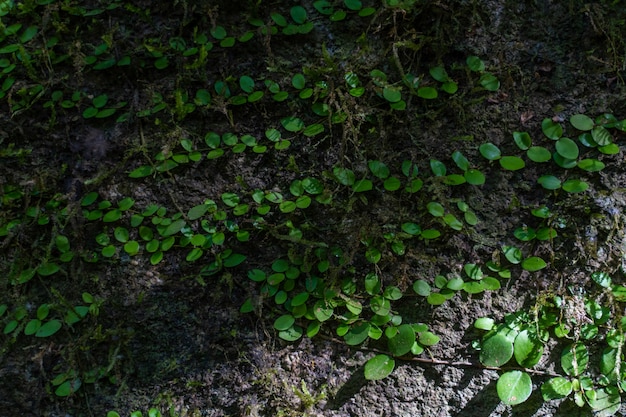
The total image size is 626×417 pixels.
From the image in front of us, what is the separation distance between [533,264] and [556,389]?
39cm

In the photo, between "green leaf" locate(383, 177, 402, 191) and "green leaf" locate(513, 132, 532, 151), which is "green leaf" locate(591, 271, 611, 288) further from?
"green leaf" locate(383, 177, 402, 191)

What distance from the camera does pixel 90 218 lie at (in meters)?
1.87

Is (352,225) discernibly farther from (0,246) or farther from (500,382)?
(0,246)

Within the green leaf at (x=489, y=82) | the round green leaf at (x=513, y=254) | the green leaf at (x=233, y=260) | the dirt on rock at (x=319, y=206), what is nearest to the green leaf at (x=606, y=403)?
the dirt on rock at (x=319, y=206)

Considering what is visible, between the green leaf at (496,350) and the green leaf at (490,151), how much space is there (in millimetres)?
609

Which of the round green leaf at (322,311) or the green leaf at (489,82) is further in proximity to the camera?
the green leaf at (489,82)

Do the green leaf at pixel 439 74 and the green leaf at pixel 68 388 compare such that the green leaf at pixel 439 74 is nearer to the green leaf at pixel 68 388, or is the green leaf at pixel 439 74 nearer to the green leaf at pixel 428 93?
the green leaf at pixel 428 93

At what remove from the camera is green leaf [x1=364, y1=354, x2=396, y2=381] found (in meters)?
1.59

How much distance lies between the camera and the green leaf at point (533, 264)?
1621mm

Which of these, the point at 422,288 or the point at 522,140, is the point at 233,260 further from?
the point at 522,140

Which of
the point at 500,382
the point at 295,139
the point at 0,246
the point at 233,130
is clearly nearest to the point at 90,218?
the point at 0,246

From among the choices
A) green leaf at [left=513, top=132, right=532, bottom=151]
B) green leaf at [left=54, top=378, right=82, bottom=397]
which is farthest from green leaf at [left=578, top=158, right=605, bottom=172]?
green leaf at [left=54, top=378, right=82, bottom=397]

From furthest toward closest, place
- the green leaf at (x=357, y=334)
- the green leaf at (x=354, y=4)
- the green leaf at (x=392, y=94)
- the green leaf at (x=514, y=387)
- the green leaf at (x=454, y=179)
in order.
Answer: the green leaf at (x=354, y=4) → the green leaf at (x=392, y=94) → the green leaf at (x=454, y=179) → the green leaf at (x=357, y=334) → the green leaf at (x=514, y=387)

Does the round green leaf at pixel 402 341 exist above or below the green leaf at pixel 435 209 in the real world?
below
